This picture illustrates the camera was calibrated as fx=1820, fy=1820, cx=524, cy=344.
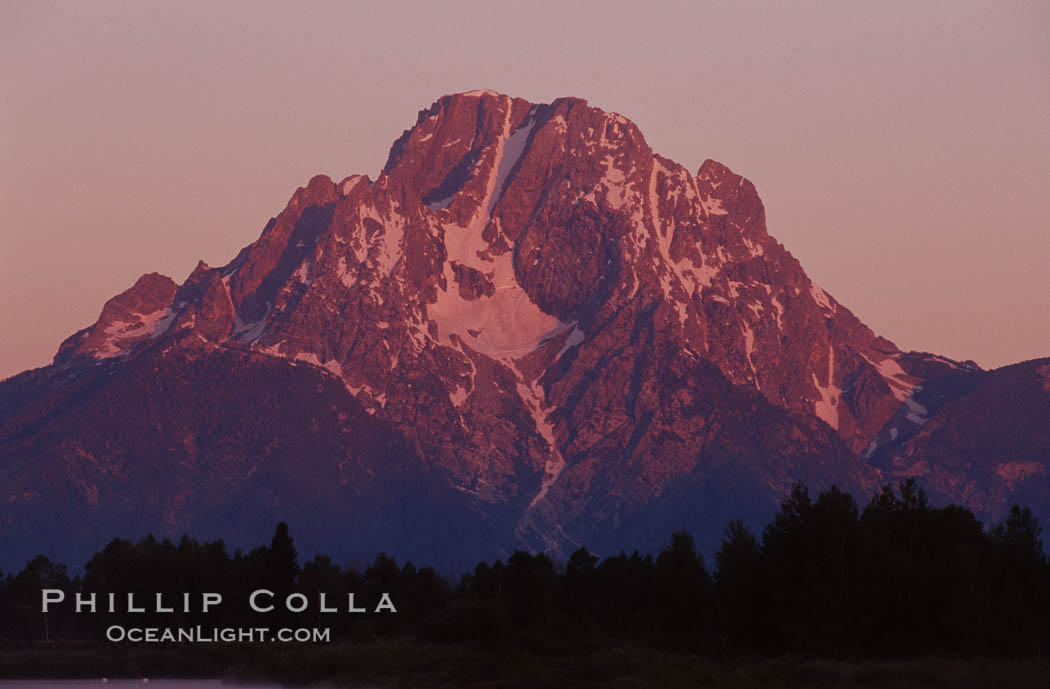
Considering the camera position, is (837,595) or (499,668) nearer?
(837,595)

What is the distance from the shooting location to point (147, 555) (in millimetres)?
177500

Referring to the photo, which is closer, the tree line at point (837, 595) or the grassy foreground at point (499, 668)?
the grassy foreground at point (499, 668)

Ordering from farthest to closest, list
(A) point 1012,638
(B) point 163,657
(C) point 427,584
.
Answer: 1. (C) point 427,584
2. (B) point 163,657
3. (A) point 1012,638

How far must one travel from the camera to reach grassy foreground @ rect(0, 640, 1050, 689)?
337 ft

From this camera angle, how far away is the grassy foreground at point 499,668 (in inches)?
4048

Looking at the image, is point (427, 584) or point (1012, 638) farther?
point (427, 584)

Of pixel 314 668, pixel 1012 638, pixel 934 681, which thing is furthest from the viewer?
pixel 314 668

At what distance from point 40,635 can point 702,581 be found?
95960mm

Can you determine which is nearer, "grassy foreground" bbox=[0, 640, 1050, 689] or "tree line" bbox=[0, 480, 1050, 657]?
"grassy foreground" bbox=[0, 640, 1050, 689]

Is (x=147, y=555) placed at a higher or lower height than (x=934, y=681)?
higher

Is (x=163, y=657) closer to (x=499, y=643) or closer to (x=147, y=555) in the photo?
(x=147, y=555)

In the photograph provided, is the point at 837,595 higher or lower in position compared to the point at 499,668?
higher

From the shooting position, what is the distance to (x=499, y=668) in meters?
122

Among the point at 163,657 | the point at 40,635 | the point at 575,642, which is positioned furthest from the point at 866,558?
the point at 40,635
